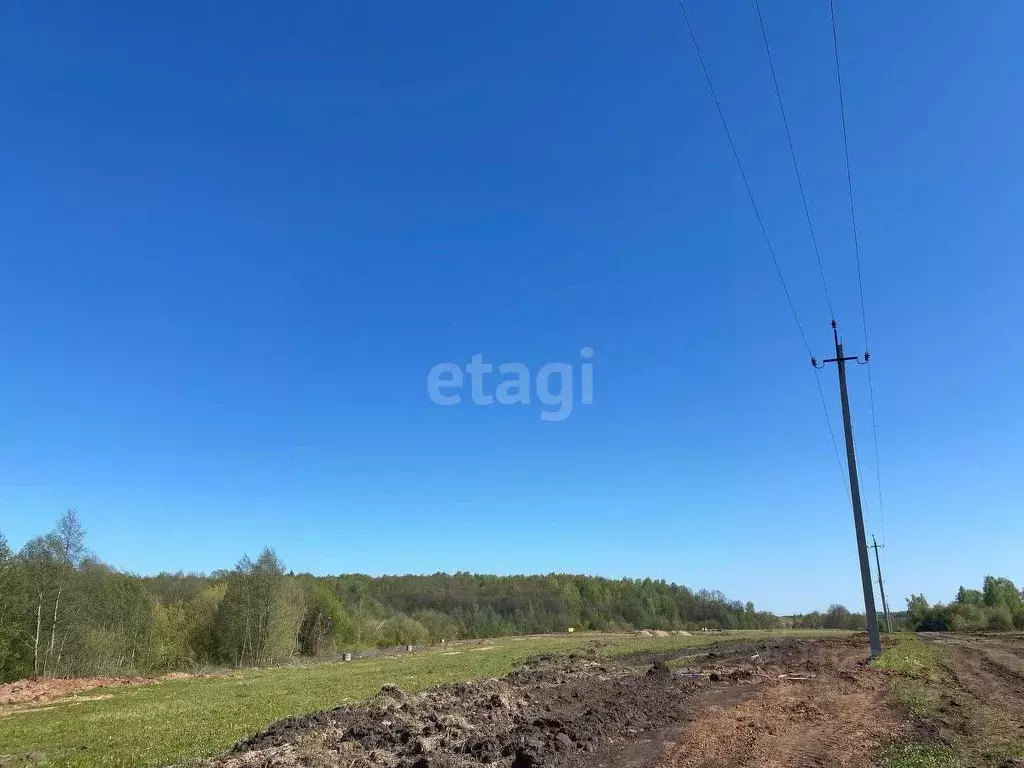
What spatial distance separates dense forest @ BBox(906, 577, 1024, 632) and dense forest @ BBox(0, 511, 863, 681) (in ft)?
79.3

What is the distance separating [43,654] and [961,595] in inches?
4489

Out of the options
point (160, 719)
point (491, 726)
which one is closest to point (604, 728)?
point (491, 726)

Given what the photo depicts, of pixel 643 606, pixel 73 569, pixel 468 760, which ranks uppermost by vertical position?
pixel 73 569

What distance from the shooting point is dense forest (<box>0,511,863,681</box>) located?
45.8 meters

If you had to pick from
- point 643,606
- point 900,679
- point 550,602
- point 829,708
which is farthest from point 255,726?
point 643,606

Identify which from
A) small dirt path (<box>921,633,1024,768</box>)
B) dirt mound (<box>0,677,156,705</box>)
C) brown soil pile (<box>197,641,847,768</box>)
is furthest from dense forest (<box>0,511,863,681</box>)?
small dirt path (<box>921,633,1024,768</box>)

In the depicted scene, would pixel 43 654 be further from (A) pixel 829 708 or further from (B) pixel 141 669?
(A) pixel 829 708

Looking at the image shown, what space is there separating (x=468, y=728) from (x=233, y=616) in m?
63.5

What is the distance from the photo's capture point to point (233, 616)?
66312 millimetres

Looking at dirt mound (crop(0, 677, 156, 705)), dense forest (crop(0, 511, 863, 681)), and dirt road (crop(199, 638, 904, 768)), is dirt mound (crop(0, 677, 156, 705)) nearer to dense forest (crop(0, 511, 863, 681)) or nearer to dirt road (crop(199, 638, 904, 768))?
dense forest (crop(0, 511, 863, 681))

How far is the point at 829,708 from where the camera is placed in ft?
45.4

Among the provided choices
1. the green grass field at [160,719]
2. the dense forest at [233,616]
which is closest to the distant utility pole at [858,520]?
the green grass field at [160,719]

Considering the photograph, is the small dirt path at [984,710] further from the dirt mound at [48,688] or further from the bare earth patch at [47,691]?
the dirt mound at [48,688]

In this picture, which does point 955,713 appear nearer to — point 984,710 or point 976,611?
point 984,710
